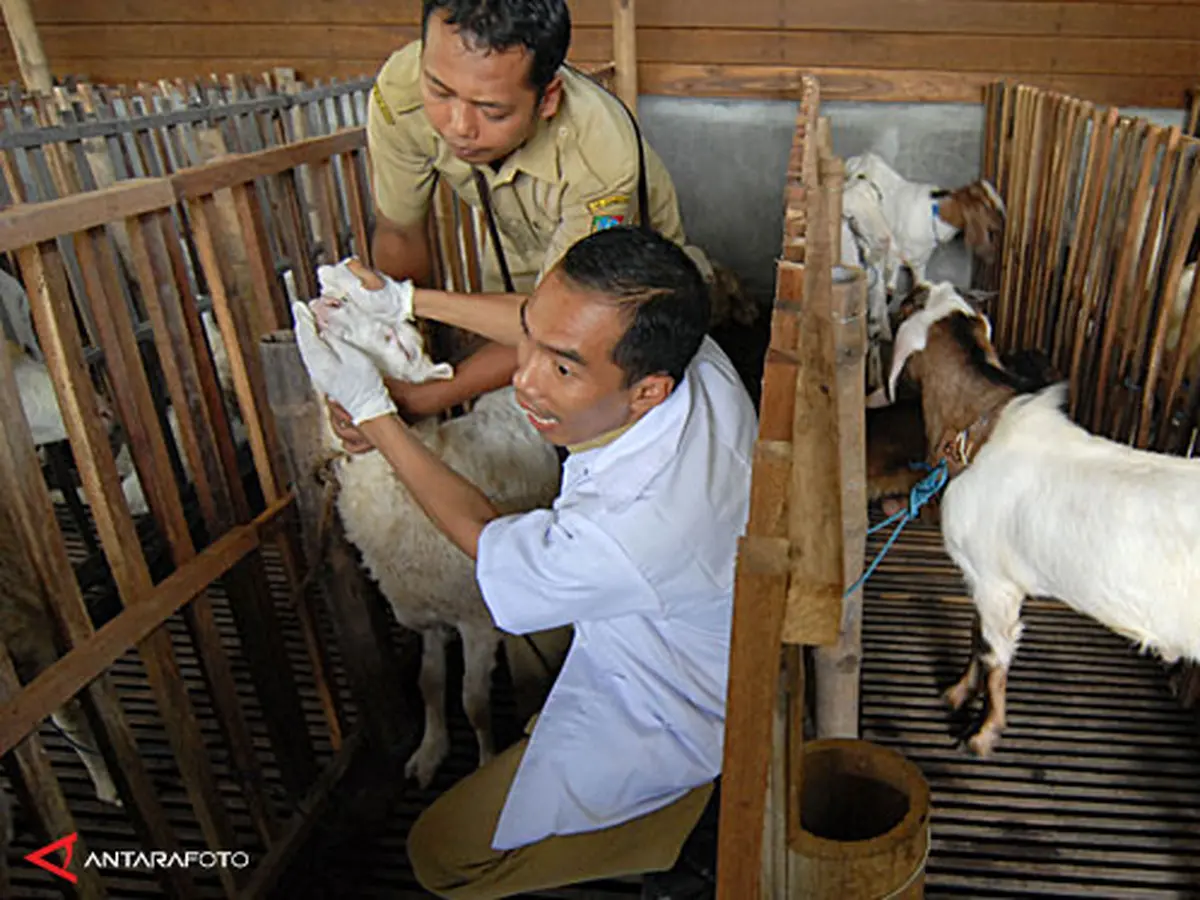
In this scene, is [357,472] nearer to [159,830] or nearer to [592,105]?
[159,830]

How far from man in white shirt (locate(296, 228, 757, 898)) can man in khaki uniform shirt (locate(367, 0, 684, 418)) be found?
574 mm

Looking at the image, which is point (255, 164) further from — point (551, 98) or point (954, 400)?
point (954, 400)

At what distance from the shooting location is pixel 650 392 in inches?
71.1

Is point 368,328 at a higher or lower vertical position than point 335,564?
higher

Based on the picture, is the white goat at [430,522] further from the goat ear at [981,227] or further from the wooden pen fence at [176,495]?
the goat ear at [981,227]

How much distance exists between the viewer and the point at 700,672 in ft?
6.35

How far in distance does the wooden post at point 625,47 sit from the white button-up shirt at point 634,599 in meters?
5.40

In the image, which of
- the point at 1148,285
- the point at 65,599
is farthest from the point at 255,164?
the point at 1148,285

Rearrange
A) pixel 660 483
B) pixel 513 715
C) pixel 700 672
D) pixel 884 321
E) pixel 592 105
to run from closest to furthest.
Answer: pixel 660 483
pixel 700 672
pixel 592 105
pixel 513 715
pixel 884 321

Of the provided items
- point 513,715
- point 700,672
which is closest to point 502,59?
point 700,672

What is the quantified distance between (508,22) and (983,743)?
A: 274 cm

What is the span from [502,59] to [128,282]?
350 centimetres

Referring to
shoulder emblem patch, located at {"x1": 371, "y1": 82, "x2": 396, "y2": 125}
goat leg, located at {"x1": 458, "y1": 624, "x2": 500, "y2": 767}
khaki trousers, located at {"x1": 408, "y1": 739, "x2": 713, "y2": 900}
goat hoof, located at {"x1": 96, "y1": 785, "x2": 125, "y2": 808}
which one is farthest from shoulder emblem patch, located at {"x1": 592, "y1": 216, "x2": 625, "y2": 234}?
goat hoof, located at {"x1": 96, "y1": 785, "x2": 125, "y2": 808}

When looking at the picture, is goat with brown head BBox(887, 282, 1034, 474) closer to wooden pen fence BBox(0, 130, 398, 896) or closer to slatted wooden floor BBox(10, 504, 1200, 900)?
slatted wooden floor BBox(10, 504, 1200, 900)
